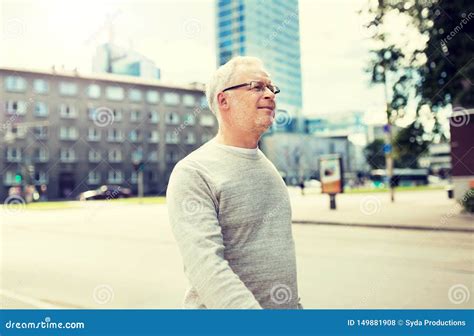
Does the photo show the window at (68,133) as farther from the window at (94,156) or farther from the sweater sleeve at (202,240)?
the sweater sleeve at (202,240)

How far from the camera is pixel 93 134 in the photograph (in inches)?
1118

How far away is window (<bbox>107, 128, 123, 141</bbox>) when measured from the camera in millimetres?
27425

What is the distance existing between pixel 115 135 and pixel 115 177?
4303mm

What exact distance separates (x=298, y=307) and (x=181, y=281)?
408 centimetres

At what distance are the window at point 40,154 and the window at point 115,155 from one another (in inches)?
177

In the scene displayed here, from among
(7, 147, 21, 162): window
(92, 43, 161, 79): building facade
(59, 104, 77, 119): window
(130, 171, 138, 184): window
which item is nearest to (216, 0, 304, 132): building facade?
(92, 43, 161, 79): building facade

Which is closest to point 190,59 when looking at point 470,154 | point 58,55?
point 58,55

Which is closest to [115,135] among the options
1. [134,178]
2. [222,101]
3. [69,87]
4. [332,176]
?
[134,178]

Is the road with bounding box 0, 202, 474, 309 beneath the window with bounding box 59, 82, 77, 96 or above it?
beneath

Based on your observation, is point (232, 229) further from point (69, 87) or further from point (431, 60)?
point (69, 87)

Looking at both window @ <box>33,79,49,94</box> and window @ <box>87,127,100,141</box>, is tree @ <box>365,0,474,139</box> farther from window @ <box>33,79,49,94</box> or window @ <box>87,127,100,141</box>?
window @ <box>87,127,100,141</box>

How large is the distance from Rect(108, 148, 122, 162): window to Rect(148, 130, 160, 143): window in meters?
2.09

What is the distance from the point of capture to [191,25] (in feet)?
11.0

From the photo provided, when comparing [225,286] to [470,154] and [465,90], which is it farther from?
[470,154]
